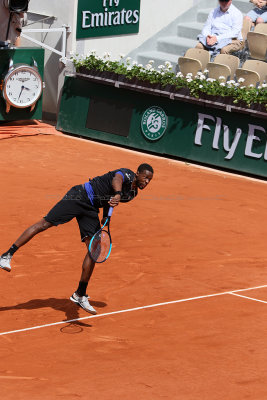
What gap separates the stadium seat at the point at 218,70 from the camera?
19906 mm

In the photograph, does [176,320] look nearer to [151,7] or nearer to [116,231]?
[116,231]

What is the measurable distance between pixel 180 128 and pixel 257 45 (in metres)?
3.74

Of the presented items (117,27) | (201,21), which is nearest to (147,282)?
(117,27)

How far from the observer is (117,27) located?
23.5 meters

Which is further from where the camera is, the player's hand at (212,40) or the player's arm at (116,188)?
the player's hand at (212,40)

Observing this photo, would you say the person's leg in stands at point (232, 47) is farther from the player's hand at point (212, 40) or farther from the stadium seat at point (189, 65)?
the stadium seat at point (189, 65)

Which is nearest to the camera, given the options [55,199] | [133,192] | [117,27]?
[133,192]

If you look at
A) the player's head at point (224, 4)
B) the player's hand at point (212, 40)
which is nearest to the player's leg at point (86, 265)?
the player's hand at point (212, 40)

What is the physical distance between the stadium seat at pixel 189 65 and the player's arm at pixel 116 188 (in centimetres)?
1172

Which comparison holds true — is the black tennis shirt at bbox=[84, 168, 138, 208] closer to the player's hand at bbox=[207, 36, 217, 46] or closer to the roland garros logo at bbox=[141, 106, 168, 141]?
the roland garros logo at bbox=[141, 106, 168, 141]

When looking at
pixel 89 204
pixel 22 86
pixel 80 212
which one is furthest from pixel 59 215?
pixel 22 86

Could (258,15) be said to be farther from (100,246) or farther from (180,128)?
(100,246)

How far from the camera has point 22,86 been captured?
20719 mm

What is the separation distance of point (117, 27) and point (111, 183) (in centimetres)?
1454
